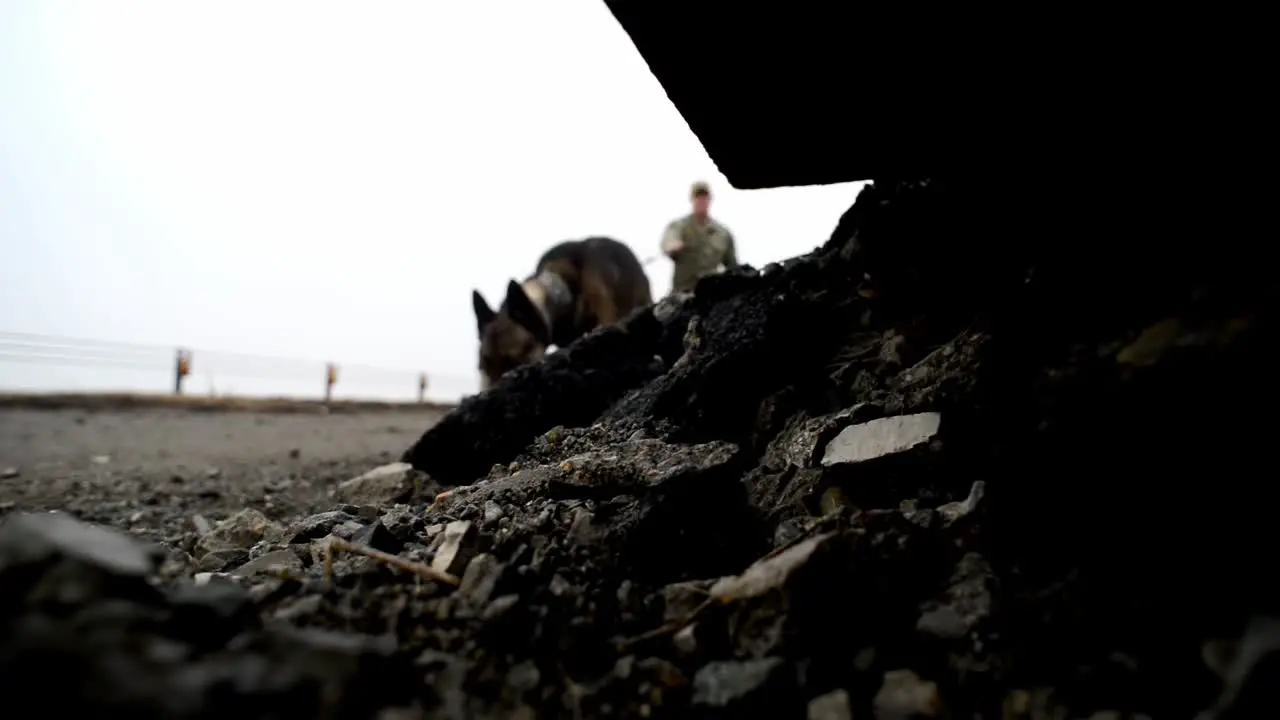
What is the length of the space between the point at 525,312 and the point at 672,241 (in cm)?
204

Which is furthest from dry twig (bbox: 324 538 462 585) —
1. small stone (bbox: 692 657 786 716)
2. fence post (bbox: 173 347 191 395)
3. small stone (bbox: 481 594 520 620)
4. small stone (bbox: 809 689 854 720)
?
fence post (bbox: 173 347 191 395)

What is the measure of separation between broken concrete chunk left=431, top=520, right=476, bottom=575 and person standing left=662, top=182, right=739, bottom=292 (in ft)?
19.9

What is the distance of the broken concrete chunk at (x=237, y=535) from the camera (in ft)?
6.80

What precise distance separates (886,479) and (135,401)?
9.96 m

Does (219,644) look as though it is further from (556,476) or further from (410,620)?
(556,476)

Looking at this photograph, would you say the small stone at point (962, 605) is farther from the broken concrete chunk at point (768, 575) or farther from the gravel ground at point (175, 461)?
the gravel ground at point (175, 461)

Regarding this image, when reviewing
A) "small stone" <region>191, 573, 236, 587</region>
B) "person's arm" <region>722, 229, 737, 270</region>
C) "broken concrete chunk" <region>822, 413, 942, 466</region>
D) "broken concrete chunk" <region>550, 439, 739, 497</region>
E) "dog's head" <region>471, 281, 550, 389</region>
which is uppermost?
"person's arm" <region>722, 229, 737, 270</region>

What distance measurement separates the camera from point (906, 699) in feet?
3.00

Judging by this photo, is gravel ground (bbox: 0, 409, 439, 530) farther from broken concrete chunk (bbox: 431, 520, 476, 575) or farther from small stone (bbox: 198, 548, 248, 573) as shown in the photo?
broken concrete chunk (bbox: 431, 520, 476, 575)

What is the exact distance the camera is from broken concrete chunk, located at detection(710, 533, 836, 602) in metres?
1.07

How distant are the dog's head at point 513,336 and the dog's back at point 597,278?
0.60 metres

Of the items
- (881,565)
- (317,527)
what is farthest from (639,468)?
(317,527)

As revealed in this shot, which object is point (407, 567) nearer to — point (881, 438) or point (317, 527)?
point (317, 527)

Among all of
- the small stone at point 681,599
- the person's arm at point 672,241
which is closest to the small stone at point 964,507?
the small stone at point 681,599
